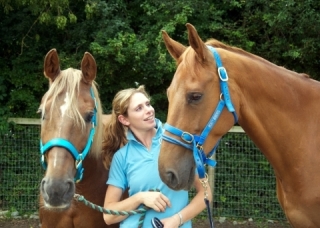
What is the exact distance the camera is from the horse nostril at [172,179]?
2.71 m

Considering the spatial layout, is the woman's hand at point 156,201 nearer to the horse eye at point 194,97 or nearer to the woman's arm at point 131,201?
the woman's arm at point 131,201

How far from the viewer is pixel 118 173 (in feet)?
10.2

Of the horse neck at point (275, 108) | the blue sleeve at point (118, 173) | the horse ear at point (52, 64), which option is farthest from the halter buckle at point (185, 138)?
the horse ear at point (52, 64)

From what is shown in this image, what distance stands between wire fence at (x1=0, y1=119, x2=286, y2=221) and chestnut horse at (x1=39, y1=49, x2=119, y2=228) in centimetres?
419

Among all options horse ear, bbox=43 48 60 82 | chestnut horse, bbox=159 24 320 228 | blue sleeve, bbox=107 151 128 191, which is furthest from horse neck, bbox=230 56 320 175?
horse ear, bbox=43 48 60 82

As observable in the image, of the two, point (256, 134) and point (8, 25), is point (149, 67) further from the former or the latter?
point (256, 134)

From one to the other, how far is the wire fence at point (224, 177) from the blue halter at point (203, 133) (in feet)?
14.8

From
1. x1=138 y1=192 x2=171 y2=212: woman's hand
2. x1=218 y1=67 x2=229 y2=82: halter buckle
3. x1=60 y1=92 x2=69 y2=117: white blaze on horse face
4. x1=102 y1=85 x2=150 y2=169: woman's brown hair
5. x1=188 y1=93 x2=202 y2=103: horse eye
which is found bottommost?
x1=138 y1=192 x2=171 y2=212: woman's hand

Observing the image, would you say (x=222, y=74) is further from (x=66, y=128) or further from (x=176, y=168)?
(x=66, y=128)

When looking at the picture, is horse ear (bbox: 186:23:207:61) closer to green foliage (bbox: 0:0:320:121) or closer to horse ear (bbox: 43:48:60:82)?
horse ear (bbox: 43:48:60:82)

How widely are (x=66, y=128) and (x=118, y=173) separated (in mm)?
488

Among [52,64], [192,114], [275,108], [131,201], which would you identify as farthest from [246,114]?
[52,64]

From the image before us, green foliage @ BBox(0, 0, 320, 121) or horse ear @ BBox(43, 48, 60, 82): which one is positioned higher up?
horse ear @ BBox(43, 48, 60, 82)

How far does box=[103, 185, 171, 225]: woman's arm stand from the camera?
2.86 metres
